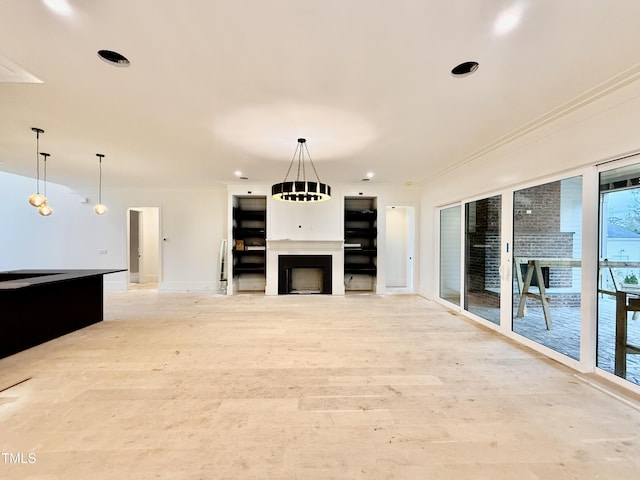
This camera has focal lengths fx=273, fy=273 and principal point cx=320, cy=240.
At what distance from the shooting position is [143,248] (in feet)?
29.5

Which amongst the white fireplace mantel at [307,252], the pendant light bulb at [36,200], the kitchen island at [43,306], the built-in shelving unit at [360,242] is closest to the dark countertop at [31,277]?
the kitchen island at [43,306]

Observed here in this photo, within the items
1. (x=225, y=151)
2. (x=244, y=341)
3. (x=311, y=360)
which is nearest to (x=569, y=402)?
(x=311, y=360)

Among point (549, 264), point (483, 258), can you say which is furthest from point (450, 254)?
point (549, 264)

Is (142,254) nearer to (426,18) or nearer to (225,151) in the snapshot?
(225,151)

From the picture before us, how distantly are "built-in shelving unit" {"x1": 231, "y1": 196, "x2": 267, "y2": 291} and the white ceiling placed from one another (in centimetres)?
327

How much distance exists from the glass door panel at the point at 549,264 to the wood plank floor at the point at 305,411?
0.48 m

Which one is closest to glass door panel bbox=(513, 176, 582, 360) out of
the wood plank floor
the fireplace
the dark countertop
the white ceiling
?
the wood plank floor

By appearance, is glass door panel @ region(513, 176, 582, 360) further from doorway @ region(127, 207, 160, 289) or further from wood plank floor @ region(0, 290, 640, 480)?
doorway @ region(127, 207, 160, 289)

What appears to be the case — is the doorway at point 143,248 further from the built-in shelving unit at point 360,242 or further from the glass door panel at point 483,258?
the glass door panel at point 483,258

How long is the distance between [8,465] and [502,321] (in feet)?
16.9

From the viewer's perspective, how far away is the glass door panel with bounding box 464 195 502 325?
428 centimetres

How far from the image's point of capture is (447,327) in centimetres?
429

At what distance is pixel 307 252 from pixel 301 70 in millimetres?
5002

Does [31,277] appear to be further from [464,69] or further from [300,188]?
[464,69]
